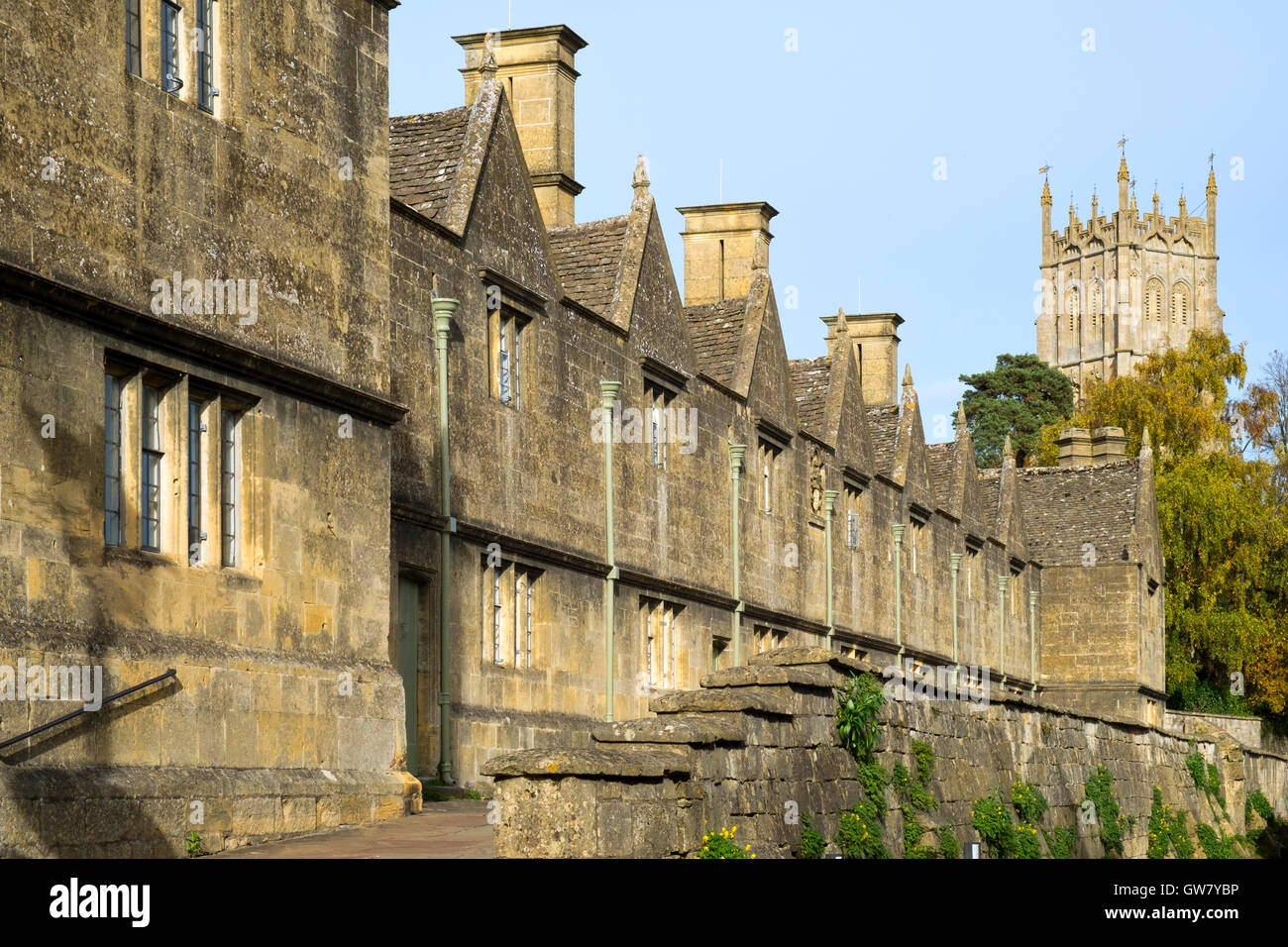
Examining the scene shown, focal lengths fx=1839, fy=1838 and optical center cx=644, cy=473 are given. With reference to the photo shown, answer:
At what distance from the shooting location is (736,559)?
1092 inches

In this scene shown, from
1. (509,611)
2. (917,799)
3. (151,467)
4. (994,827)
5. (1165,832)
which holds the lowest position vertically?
(1165,832)

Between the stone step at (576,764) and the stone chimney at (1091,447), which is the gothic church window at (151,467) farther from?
the stone chimney at (1091,447)

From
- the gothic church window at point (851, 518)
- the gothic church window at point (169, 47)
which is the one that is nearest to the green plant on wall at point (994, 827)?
the gothic church window at point (169, 47)

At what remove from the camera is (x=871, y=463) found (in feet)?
118

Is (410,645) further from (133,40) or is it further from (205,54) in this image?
(133,40)

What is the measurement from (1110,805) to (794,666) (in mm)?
10199

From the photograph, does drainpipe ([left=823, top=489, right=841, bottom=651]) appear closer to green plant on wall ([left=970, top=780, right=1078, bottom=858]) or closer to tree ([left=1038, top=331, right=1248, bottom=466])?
green plant on wall ([left=970, top=780, right=1078, bottom=858])

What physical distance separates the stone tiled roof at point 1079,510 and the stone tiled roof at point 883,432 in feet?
27.7

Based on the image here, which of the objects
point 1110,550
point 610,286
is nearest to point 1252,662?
point 1110,550

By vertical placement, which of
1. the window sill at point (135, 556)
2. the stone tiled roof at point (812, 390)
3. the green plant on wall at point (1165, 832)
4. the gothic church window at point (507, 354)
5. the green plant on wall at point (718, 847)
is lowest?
the green plant on wall at point (1165, 832)

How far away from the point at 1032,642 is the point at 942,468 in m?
5.86

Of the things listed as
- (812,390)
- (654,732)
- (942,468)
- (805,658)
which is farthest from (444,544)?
(942,468)

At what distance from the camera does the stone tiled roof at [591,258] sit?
81.0 feet

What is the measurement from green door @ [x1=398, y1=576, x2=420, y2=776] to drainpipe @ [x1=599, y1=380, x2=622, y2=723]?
178 inches
